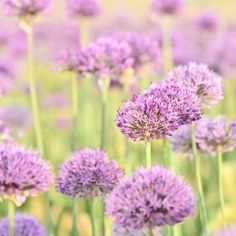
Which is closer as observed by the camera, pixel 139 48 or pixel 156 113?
pixel 156 113

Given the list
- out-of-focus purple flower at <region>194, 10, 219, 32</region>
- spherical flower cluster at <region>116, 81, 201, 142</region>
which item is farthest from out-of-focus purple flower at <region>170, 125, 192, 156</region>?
out-of-focus purple flower at <region>194, 10, 219, 32</region>

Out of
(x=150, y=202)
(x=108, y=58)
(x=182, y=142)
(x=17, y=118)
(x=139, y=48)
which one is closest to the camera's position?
(x=150, y=202)

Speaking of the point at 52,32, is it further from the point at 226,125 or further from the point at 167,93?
the point at 167,93

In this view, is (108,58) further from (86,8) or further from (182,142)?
(86,8)

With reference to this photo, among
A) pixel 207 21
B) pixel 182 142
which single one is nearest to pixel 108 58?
pixel 182 142

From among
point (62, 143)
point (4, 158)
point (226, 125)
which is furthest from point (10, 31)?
point (4, 158)

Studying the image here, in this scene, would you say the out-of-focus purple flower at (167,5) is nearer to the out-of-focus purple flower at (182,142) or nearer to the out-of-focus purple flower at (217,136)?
the out-of-focus purple flower at (182,142)
